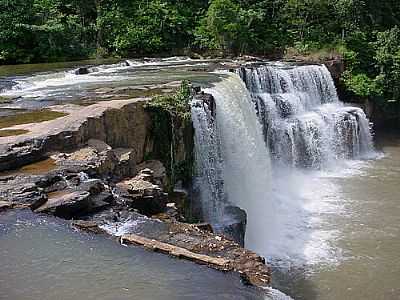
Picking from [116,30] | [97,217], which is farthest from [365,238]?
[116,30]

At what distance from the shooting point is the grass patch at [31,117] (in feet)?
34.9

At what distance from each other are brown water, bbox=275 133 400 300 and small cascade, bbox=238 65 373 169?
1.51 metres

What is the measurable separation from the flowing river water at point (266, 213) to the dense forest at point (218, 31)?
3373 mm

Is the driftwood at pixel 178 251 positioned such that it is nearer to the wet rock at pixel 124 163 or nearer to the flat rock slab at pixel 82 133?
the wet rock at pixel 124 163

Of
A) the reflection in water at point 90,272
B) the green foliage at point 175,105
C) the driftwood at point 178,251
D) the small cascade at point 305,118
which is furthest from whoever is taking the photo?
the small cascade at point 305,118

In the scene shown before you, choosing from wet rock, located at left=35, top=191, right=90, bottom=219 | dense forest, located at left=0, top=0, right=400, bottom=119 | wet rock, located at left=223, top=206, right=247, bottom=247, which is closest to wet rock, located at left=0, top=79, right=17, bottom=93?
dense forest, located at left=0, top=0, right=400, bottom=119

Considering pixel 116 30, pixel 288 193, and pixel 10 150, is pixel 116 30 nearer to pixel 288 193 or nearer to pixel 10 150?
pixel 288 193

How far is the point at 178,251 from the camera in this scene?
6.38 m

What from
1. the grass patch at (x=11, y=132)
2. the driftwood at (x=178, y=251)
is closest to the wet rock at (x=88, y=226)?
the driftwood at (x=178, y=251)

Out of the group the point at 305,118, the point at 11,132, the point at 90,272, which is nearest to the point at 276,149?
the point at 305,118

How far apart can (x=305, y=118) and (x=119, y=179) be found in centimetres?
1026

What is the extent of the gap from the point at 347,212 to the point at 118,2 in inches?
781

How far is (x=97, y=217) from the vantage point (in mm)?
7270

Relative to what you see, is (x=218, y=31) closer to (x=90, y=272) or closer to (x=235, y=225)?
(x=235, y=225)
